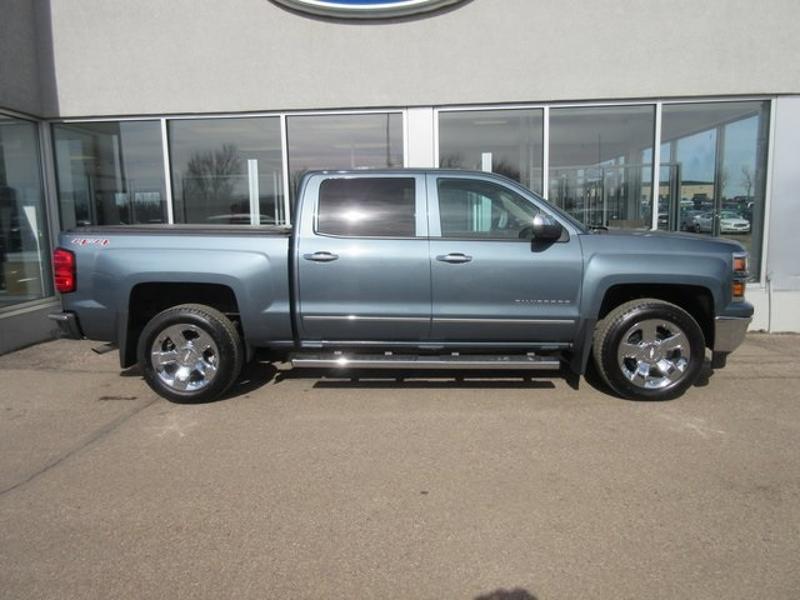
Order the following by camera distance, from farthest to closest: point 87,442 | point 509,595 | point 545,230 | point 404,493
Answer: point 545,230
point 87,442
point 404,493
point 509,595

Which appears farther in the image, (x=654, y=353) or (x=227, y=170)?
(x=227, y=170)

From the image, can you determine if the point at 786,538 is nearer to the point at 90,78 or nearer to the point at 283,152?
the point at 283,152

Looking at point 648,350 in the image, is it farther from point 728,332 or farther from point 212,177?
point 212,177

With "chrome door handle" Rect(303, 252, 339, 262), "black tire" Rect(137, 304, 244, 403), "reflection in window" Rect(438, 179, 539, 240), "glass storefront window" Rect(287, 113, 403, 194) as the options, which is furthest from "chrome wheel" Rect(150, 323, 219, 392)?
"glass storefront window" Rect(287, 113, 403, 194)

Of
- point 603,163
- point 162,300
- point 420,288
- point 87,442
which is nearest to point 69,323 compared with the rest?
point 162,300

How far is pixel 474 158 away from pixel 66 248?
5439 millimetres

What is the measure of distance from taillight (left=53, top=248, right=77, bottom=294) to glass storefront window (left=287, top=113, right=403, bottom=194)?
3.77 m

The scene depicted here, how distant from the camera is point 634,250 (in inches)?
199

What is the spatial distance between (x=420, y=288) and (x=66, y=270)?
3.05m

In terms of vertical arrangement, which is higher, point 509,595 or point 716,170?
point 716,170

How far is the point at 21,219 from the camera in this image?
820 centimetres

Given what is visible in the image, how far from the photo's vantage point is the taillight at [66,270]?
515cm

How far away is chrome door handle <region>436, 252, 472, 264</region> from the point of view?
506cm

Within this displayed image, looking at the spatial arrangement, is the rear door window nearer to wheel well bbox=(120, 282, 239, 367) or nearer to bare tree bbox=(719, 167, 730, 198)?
wheel well bbox=(120, 282, 239, 367)
